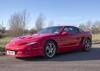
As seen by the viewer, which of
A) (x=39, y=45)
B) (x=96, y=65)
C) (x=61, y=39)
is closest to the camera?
(x=96, y=65)

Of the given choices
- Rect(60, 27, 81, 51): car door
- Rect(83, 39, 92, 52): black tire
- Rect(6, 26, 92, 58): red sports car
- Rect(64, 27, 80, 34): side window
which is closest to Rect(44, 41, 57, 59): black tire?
Rect(6, 26, 92, 58): red sports car

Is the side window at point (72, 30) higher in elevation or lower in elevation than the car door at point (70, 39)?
higher

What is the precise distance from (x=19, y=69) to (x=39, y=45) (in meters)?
1.89

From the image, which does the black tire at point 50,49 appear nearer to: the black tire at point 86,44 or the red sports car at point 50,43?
the red sports car at point 50,43

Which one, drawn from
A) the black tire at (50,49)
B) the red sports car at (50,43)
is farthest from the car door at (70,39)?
the black tire at (50,49)

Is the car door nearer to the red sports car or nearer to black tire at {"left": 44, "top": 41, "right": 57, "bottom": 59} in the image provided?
the red sports car

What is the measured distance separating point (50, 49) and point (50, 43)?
0.23 m

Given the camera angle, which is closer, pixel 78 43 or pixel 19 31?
pixel 78 43

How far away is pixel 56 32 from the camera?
379 inches

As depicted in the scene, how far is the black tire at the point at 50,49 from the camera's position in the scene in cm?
879

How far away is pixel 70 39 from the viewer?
9.95 metres

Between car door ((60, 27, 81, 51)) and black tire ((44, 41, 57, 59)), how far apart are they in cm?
51

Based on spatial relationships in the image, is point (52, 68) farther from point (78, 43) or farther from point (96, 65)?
point (78, 43)

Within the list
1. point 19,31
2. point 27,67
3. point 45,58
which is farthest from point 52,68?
point 19,31
